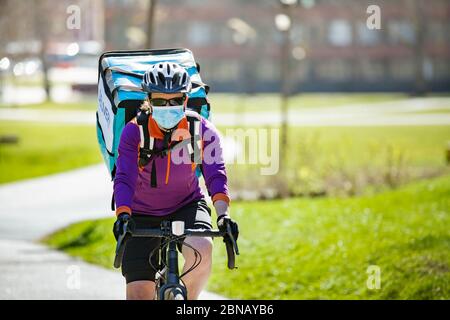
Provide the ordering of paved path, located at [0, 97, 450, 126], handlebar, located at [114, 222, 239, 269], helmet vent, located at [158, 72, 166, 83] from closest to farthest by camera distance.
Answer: handlebar, located at [114, 222, 239, 269] < helmet vent, located at [158, 72, 166, 83] < paved path, located at [0, 97, 450, 126]

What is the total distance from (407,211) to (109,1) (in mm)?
65747

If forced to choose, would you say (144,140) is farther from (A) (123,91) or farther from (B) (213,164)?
(A) (123,91)

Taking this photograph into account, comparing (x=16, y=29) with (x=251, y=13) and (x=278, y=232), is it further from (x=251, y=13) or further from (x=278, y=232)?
(x=251, y=13)

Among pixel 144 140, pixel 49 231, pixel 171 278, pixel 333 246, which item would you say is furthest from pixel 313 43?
pixel 171 278

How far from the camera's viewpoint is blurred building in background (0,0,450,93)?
79438 mm

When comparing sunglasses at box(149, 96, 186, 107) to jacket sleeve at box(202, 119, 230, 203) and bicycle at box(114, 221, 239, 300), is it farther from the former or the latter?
bicycle at box(114, 221, 239, 300)

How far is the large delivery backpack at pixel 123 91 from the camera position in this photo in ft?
24.2

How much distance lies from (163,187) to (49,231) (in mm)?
9691

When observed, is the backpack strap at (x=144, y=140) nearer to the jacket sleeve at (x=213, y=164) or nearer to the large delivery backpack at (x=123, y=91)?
the jacket sleeve at (x=213, y=164)

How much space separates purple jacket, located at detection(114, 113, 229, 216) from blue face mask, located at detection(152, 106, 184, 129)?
0.16 meters

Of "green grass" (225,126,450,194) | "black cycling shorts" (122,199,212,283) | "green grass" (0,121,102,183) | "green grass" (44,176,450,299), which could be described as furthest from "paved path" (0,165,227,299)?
"black cycling shorts" (122,199,212,283)

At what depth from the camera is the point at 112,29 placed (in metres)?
78.4

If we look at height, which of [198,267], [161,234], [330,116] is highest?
[161,234]

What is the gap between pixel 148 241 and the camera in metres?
6.59
